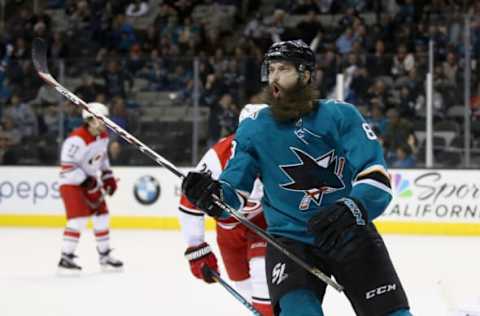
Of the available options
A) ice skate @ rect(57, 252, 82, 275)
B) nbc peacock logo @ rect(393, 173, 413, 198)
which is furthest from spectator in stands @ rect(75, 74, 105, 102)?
ice skate @ rect(57, 252, 82, 275)

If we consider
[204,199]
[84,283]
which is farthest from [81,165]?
[204,199]

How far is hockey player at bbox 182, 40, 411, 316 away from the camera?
10.5ft

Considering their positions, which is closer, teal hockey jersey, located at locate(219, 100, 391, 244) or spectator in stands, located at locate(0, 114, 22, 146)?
teal hockey jersey, located at locate(219, 100, 391, 244)

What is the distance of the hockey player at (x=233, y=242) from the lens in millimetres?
4109

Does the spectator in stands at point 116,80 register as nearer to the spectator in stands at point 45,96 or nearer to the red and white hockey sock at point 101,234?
the spectator in stands at point 45,96

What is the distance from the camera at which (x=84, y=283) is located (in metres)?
7.27

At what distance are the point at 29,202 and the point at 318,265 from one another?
8163 mm

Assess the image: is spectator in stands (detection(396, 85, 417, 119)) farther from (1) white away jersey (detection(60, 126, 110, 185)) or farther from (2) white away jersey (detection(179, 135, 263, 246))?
(2) white away jersey (detection(179, 135, 263, 246))

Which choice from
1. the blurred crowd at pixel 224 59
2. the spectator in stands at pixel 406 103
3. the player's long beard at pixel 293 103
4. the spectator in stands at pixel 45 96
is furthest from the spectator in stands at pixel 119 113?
the player's long beard at pixel 293 103

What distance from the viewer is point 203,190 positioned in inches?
133

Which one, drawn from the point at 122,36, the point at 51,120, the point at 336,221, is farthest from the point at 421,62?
the point at 336,221

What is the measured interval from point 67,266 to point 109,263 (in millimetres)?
346

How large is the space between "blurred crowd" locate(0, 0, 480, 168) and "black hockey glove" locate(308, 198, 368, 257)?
7050 mm

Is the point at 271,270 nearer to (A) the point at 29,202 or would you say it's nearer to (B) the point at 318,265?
(B) the point at 318,265
